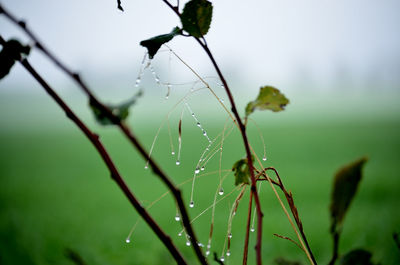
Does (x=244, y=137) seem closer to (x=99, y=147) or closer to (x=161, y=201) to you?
(x=99, y=147)

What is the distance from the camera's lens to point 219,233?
48.5 inches

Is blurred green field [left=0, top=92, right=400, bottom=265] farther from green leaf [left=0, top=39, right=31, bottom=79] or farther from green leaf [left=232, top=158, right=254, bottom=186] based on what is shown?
green leaf [left=0, top=39, right=31, bottom=79]

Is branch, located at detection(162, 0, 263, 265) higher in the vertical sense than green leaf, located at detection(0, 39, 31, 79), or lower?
lower

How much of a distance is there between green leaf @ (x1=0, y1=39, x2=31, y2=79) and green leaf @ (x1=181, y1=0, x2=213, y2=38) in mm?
96

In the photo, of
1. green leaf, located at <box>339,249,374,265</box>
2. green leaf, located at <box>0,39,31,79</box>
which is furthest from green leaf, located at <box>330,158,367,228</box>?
green leaf, located at <box>0,39,31,79</box>

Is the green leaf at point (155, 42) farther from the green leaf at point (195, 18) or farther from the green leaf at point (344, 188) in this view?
the green leaf at point (344, 188)

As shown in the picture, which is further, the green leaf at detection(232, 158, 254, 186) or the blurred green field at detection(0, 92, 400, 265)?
the blurred green field at detection(0, 92, 400, 265)

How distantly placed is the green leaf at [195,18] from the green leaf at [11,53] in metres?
0.10

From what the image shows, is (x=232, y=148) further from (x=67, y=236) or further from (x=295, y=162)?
(x=67, y=236)

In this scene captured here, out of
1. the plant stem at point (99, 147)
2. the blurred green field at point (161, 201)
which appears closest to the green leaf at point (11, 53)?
the plant stem at point (99, 147)

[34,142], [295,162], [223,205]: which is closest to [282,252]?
[223,205]

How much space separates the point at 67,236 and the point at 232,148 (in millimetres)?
1960

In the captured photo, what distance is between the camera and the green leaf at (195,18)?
0.17m

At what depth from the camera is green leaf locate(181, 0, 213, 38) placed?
0.17 m
